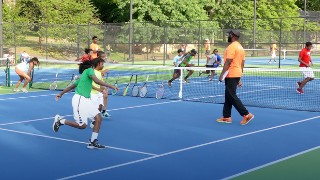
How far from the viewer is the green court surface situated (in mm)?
6049

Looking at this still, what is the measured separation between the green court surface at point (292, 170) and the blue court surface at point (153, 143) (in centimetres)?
22

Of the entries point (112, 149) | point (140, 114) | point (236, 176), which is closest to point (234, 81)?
point (140, 114)

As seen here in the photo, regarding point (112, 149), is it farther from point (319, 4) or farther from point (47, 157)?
point (319, 4)

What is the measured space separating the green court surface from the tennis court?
13 millimetres

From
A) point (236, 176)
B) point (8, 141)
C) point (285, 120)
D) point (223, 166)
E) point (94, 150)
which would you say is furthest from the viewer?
point (285, 120)

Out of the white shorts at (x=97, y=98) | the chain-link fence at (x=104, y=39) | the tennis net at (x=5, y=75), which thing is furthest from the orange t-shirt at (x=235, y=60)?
the chain-link fence at (x=104, y=39)

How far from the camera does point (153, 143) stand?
809cm

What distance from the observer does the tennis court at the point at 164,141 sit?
6.34 meters

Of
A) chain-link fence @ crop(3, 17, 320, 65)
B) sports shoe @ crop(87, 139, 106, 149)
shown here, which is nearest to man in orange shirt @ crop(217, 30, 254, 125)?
sports shoe @ crop(87, 139, 106, 149)

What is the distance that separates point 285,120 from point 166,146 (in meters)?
3.92

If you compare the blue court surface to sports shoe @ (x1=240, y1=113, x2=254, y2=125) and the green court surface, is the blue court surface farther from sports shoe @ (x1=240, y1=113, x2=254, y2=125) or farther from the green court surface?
the green court surface

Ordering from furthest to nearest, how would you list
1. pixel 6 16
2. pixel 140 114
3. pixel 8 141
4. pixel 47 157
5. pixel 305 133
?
pixel 6 16 → pixel 140 114 → pixel 305 133 → pixel 8 141 → pixel 47 157

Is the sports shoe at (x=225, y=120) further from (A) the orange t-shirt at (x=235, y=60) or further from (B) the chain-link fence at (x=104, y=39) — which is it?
(B) the chain-link fence at (x=104, y=39)

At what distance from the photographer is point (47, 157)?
7066 mm
